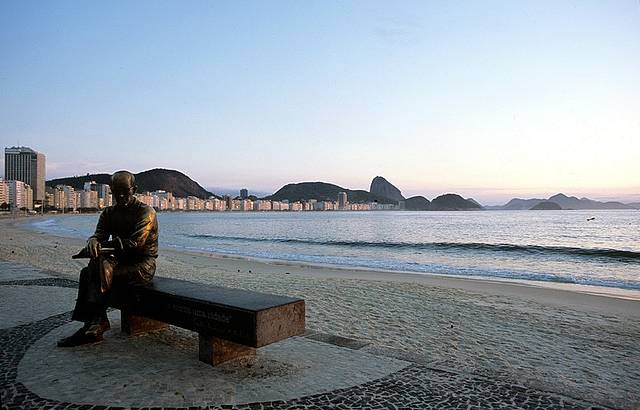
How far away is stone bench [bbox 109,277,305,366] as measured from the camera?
169 inches

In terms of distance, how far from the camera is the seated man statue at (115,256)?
5414 millimetres

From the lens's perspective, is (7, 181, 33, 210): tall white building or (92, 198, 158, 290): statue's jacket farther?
(7, 181, 33, 210): tall white building

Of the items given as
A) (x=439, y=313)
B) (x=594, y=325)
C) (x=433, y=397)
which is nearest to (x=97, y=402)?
(x=433, y=397)

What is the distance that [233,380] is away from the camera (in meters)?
4.45

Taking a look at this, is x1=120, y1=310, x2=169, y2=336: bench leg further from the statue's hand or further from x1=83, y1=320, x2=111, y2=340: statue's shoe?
the statue's hand

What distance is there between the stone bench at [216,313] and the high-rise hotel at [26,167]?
7840 inches

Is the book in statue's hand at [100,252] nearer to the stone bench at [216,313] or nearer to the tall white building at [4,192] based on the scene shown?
the stone bench at [216,313]

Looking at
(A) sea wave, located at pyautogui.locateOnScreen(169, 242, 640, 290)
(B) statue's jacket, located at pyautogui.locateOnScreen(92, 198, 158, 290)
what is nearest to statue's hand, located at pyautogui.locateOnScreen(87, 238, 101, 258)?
(B) statue's jacket, located at pyautogui.locateOnScreen(92, 198, 158, 290)

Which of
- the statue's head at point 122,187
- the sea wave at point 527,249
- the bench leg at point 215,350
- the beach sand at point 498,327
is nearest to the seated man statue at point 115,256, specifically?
the statue's head at point 122,187

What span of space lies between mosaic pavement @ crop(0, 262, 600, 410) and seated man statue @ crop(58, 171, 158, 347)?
290mm

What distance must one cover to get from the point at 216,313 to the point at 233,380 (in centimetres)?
67

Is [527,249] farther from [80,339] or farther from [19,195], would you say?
[19,195]

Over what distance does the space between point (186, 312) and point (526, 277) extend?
1653cm

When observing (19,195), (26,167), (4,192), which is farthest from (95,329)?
(26,167)
